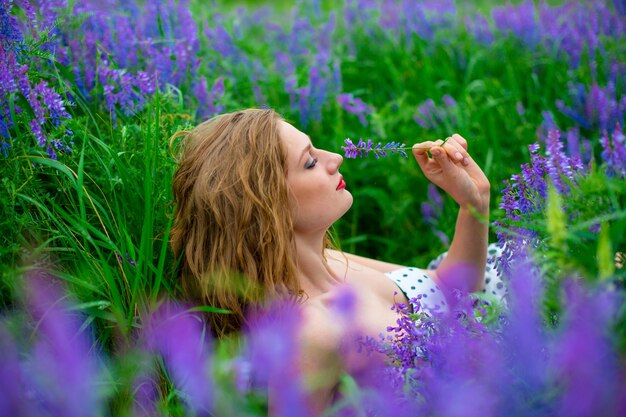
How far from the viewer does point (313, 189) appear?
2012mm

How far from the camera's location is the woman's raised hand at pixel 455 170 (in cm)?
209

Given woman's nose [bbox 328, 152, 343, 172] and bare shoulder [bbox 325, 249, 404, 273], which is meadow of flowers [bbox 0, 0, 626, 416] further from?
bare shoulder [bbox 325, 249, 404, 273]

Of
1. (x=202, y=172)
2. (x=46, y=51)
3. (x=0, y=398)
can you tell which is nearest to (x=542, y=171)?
(x=202, y=172)

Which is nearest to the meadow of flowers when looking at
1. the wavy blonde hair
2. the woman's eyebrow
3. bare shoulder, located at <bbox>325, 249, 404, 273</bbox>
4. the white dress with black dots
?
the wavy blonde hair

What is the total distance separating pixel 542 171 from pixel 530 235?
20 centimetres

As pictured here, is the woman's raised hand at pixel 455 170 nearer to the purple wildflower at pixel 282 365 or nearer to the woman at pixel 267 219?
the woman at pixel 267 219

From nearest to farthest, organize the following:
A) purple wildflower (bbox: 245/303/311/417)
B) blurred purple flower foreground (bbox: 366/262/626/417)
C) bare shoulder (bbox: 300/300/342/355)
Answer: blurred purple flower foreground (bbox: 366/262/626/417)
purple wildflower (bbox: 245/303/311/417)
bare shoulder (bbox: 300/300/342/355)

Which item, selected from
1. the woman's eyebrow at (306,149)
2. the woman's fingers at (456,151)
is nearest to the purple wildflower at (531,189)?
the woman's fingers at (456,151)

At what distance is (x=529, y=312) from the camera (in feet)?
3.34

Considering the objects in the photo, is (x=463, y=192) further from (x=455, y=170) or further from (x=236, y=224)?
(x=236, y=224)

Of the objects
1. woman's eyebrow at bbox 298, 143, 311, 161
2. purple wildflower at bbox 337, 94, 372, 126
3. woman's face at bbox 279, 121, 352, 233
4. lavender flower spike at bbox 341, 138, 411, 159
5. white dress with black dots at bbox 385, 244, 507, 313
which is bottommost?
white dress with black dots at bbox 385, 244, 507, 313

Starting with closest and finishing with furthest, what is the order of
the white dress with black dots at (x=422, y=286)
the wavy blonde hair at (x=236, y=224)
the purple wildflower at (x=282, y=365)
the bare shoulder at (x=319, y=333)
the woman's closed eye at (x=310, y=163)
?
1. the purple wildflower at (x=282, y=365)
2. the bare shoulder at (x=319, y=333)
3. the wavy blonde hair at (x=236, y=224)
4. the woman's closed eye at (x=310, y=163)
5. the white dress with black dots at (x=422, y=286)

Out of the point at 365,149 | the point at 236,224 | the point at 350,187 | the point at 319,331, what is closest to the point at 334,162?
the point at 365,149

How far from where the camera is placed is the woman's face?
2.00m
